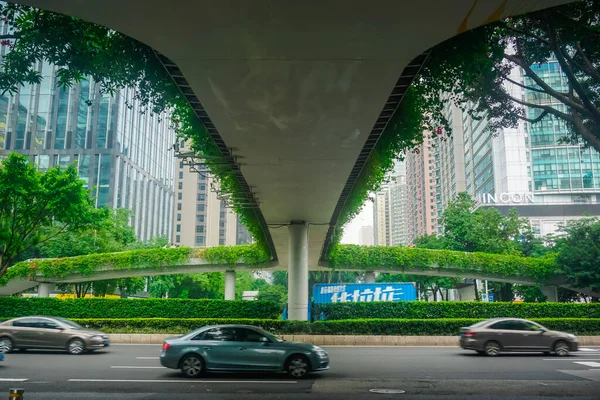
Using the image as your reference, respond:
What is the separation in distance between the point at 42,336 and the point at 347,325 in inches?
473

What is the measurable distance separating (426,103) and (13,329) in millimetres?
14676

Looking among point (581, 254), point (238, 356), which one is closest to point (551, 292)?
point (581, 254)

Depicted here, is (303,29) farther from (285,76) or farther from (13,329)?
(13,329)

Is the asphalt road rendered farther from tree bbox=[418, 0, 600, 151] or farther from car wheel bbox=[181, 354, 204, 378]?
tree bbox=[418, 0, 600, 151]

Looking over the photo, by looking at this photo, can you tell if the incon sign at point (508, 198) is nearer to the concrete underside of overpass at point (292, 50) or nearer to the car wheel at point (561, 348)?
the car wheel at point (561, 348)

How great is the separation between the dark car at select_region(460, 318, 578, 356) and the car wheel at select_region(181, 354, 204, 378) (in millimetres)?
9687

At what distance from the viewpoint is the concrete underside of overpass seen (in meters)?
6.21

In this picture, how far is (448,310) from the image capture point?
24734 millimetres

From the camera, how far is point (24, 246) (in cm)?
2356

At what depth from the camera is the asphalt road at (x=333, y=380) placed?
9711 millimetres

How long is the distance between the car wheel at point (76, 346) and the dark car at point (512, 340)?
1272 centimetres

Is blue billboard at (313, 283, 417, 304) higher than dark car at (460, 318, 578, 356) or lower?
higher

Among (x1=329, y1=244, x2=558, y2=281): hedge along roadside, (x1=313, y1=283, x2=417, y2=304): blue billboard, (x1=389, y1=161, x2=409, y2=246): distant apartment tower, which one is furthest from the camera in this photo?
(x1=389, y1=161, x2=409, y2=246): distant apartment tower

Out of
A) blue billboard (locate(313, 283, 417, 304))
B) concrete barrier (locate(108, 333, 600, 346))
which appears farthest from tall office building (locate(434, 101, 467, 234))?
concrete barrier (locate(108, 333, 600, 346))
